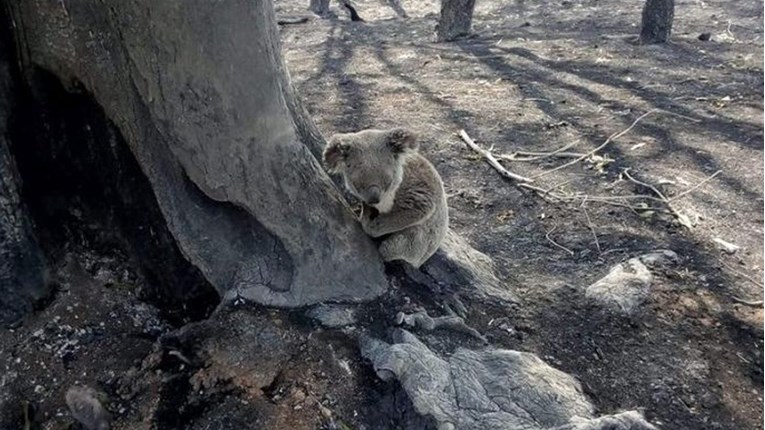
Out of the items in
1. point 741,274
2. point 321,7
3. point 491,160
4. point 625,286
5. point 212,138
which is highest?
point 212,138

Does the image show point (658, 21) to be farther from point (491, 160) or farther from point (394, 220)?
point (394, 220)

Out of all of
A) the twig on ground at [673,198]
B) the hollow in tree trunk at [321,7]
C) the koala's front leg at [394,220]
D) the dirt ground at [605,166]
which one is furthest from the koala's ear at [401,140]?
Result: the hollow in tree trunk at [321,7]

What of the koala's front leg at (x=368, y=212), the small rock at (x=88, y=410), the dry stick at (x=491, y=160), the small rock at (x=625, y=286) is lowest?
the dry stick at (x=491, y=160)

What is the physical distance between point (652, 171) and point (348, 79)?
14.5ft

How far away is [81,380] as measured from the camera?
9.10 feet

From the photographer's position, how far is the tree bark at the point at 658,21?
32.4ft

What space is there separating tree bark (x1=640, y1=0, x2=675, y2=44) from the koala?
7442 millimetres

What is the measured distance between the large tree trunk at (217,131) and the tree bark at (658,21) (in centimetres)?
821

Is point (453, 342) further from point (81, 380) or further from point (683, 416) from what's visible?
point (81, 380)

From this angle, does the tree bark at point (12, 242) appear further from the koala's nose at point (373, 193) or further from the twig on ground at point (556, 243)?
the twig on ground at point (556, 243)

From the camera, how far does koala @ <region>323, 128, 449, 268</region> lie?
10.7ft

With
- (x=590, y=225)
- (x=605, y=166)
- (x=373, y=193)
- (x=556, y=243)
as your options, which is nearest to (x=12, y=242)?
(x=373, y=193)

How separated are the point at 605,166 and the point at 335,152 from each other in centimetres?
324

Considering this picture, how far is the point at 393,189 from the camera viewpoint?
344cm
